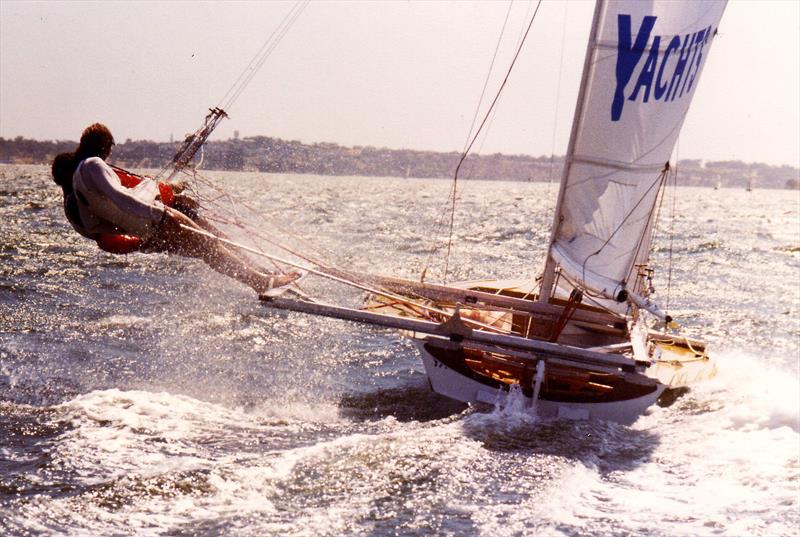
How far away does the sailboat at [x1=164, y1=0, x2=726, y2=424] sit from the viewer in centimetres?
936

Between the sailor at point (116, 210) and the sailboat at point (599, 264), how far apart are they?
0.89 m

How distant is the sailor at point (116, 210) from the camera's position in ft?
27.2

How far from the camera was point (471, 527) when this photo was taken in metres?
6.85

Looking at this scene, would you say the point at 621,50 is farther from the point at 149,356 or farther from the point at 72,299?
the point at 72,299

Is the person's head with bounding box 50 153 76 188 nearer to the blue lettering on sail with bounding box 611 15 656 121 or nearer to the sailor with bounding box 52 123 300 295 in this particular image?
the sailor with bounding box 52 123 300 295

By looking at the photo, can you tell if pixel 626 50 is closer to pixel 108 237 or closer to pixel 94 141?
pixel 94 141

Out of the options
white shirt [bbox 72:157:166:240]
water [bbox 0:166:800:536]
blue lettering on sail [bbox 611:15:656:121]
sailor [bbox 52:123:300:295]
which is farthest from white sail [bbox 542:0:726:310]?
white shirt [bbox 72:157:166:240]

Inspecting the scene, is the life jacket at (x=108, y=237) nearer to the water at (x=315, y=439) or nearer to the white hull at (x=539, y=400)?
the water at (x=315, y=439)

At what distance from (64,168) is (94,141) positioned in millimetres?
452

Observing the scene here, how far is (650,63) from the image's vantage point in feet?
31.6

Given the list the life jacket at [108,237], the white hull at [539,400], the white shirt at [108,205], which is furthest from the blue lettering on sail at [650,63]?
the life jacket at [108,237]

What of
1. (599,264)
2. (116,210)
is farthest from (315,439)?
(599,264)

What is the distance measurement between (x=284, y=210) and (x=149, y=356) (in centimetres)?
4079

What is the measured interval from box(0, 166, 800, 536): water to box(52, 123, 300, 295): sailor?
1860 mm
